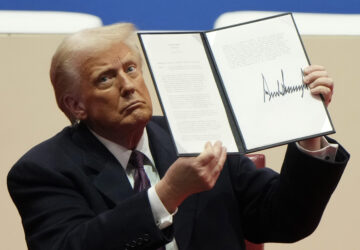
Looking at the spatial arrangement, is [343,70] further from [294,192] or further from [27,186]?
[27,186]

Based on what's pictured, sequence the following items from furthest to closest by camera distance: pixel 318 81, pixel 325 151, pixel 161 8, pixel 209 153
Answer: pixel 161 8 → pixel 325 151 → pixel 318 81 → pixel 209 153

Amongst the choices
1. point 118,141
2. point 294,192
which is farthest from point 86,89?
point 294,192

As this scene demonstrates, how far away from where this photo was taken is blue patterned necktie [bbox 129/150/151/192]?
1551 mm

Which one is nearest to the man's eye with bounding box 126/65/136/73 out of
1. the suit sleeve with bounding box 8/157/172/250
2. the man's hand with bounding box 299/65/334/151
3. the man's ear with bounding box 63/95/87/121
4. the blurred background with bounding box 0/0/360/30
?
the man's ear with bounding box 63/95/87/121

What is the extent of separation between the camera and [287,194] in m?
1.55

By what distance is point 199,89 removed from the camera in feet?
4.52

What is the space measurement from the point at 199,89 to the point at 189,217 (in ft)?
1.06

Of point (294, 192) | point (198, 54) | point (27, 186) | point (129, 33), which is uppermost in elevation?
point (129, 33)

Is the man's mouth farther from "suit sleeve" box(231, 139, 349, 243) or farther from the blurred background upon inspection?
the blurred background

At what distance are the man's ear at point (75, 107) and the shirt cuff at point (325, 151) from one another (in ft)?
1.49

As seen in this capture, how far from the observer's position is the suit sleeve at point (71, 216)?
4.55 ft

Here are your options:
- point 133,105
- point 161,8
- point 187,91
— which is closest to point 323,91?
point 187,91

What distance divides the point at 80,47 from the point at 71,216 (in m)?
0.34

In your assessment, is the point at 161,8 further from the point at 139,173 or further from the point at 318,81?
the point at 318,81
